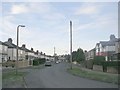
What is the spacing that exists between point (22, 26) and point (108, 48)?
54.9 m

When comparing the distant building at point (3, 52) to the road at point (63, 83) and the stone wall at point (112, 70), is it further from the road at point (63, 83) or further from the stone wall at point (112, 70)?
the road at point (63, 83)

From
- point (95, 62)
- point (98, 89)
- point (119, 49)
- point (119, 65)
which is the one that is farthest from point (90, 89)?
point (119, 49)

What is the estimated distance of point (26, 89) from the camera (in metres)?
17.8

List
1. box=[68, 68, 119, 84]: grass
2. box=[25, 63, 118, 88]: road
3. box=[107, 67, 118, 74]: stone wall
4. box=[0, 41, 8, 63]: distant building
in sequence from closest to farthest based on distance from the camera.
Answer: box=[25, 63, 118, 88]: road, box=[68, 68, 119, 84]: grass, box=[107, 67, 118, 74]: stone wall, box=[0, 41, 8, 63]: distant building

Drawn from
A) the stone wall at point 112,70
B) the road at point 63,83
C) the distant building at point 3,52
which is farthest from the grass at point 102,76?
the distant building at point 3,52

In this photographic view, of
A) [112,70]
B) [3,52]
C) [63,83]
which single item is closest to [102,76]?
[63,83]

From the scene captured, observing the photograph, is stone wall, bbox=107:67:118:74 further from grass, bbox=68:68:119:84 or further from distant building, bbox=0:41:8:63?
distant building, bbox=0:41:8:63

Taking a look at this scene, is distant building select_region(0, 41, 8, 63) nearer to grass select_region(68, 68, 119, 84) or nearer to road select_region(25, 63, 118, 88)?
A: grass select_region(68, 68, 119, 84)

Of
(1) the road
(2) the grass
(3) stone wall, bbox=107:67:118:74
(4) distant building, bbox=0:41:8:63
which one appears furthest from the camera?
(4) distant building, bbox=0:41:8:63

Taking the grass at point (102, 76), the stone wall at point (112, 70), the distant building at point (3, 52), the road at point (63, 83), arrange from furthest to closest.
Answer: the distant building at point (3, 52), the stone wall at point (112, 70), the grass at point (102, 76), the road at point (63, 83)

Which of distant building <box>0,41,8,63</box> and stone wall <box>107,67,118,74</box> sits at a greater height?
distant building <box>0,41,8,63</box>

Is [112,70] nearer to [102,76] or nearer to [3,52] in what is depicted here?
[102,76]

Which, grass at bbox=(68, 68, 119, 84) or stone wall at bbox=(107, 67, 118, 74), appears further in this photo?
stone wall at bbox=(107, 67, 118, 74)

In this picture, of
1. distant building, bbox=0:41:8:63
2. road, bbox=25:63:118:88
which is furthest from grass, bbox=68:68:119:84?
distant building, bbox=0:41:8:63
